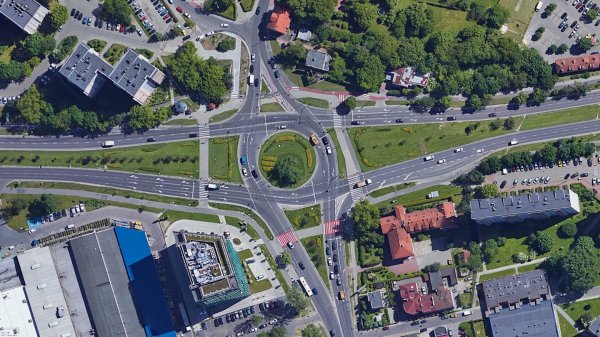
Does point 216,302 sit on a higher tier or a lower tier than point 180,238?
lower
